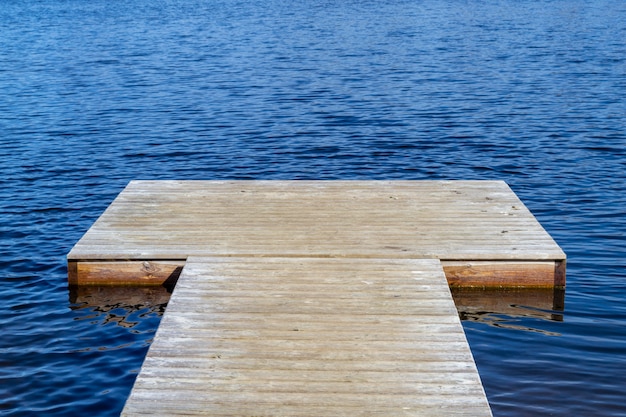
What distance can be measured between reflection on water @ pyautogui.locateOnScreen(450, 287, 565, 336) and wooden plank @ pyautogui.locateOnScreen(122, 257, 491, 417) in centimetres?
70

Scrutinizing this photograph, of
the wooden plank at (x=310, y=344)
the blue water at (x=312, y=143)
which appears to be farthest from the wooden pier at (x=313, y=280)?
the blue water at (x=312, y=143)

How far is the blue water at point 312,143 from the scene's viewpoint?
317 inches

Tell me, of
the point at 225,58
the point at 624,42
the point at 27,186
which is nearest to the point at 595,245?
the point at 27,186

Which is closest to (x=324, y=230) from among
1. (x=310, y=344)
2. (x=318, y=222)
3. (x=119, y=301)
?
(x=318, y=222)

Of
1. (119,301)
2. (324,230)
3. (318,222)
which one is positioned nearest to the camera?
(119,301)

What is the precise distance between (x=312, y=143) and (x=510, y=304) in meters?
9.36

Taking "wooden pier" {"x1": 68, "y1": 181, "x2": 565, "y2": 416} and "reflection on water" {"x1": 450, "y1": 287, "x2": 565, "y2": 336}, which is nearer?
"wooden pier" {"x1": 68, "y1": 181, "x2": 565, "y2": 416}

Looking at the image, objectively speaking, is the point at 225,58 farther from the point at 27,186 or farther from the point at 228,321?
the point at 228,321

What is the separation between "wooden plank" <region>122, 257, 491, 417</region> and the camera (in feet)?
19.2

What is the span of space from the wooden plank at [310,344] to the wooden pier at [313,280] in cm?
1

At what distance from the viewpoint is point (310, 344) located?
666 cm

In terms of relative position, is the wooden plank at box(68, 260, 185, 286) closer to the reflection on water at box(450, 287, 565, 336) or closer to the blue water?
the blue water

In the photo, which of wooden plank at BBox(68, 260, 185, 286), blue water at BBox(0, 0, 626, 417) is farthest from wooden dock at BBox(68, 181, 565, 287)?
blue water at BBox(0, 0, 626, 417)

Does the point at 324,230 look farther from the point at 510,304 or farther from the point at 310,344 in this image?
the point at 310,344
